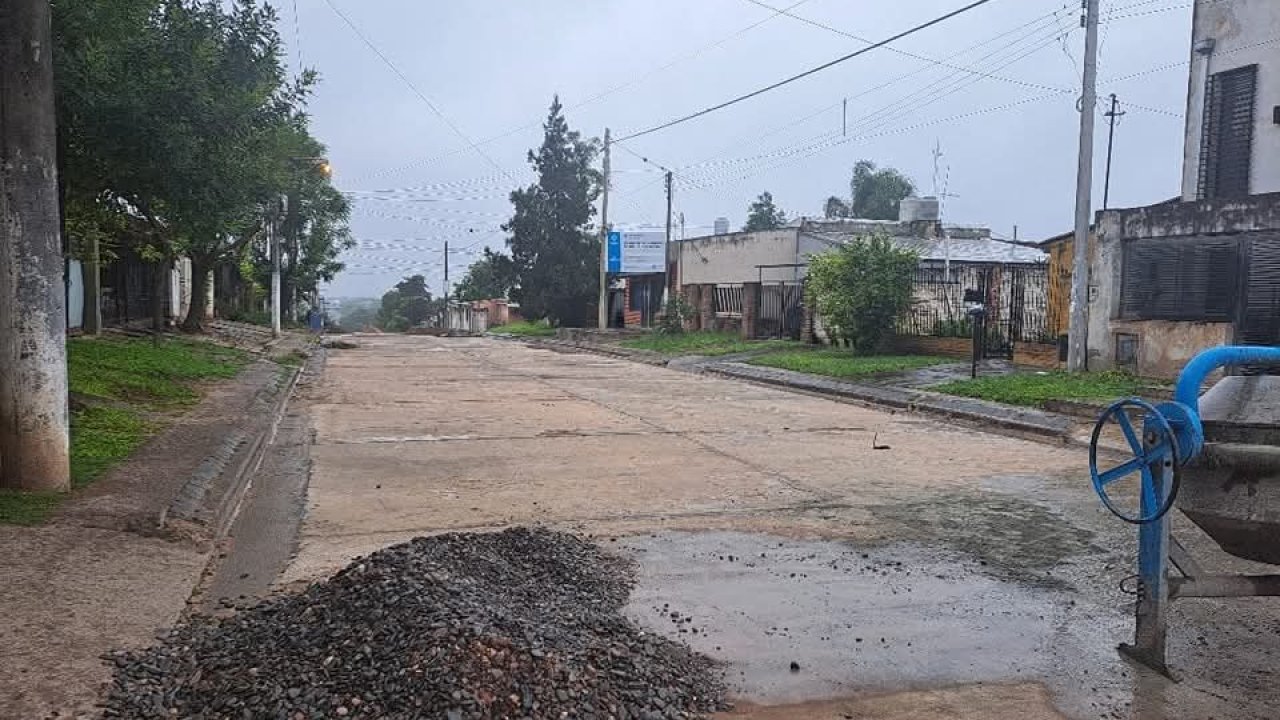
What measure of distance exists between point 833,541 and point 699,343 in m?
25.9

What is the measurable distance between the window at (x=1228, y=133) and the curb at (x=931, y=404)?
7302 mm

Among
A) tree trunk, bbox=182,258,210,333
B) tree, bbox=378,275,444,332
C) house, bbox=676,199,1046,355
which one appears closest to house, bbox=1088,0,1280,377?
house, bbox=676,199,1046,355

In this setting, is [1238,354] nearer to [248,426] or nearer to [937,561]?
[937,561]

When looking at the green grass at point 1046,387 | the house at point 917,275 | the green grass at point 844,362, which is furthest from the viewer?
the house at point 917,275

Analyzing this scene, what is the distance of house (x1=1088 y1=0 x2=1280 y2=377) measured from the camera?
15.5 m

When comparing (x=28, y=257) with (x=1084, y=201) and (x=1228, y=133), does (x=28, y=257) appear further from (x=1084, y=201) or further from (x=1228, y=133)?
(x=1228, y=133)

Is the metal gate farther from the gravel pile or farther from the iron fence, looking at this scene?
the gravel pile

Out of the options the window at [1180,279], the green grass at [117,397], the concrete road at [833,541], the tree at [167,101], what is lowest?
→ the concrete road at [833,541]

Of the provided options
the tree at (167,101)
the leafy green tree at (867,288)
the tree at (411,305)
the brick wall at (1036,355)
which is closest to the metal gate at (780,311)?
the leafy green tree at (867,288)

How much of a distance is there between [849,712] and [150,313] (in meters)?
31.4

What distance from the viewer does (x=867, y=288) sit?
23.4m

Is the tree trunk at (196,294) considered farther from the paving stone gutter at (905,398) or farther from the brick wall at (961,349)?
the brick wall at (961,349)

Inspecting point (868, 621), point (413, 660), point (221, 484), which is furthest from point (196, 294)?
point (413, 660)

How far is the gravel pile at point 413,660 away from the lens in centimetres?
360
